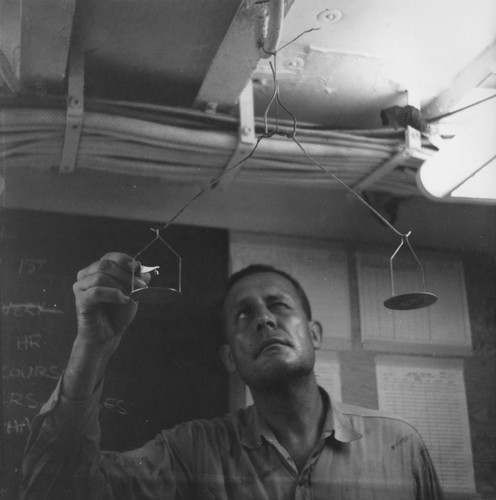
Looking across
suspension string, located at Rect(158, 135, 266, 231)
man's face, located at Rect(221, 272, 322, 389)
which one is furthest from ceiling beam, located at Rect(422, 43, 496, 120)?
man's face, located at Rect(221, 272, 322, 389)

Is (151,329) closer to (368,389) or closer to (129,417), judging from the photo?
(129,417)

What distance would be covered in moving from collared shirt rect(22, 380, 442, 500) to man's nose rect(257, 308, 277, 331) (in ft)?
0.68

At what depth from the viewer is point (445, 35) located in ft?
6.24

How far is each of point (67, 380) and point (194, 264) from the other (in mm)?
406

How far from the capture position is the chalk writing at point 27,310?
1816mm

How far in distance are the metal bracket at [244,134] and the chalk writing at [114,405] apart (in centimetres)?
58

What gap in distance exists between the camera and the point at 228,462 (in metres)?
1.83

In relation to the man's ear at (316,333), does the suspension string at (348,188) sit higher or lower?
higher

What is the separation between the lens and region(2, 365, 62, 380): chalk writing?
5.84 ft

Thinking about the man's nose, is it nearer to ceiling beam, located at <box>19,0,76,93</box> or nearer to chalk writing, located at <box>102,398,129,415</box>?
chalk writing, located at <box>102,398,129,415</box>

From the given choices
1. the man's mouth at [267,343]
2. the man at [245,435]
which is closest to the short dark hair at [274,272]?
the man at [245,435]

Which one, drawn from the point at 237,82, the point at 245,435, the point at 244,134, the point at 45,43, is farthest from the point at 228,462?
the point at 45,43

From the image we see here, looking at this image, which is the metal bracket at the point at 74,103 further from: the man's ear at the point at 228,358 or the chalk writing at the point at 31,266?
the man's ear at the point at 228,358

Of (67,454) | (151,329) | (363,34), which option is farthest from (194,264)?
(363,34)
